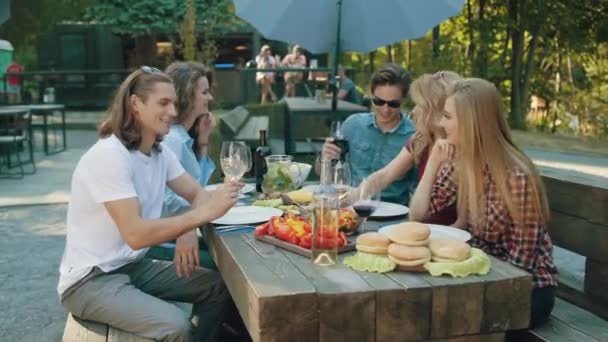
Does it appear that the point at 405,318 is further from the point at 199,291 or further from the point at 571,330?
the point at 199,291

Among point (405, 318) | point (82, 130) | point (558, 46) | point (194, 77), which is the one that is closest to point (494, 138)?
point (405, 318)

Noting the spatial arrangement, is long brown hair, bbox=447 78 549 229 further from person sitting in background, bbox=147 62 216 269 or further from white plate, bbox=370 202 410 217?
person sitting in background, bbox=147 62 216 269

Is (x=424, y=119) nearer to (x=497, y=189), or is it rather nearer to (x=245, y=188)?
(x=497, y=189)

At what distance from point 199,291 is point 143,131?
2.60 feet

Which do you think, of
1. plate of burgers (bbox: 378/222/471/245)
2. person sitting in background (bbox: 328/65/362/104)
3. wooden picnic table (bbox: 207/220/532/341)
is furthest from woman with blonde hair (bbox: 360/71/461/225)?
person sitting in background (bbox: 328/65/362/104)

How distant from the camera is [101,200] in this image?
2.44 m

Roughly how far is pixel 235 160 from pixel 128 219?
26.8 inches

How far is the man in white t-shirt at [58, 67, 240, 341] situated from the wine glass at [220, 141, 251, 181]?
27 cm

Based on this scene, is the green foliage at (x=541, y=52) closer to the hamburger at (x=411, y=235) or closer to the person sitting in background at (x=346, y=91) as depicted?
the person sitting in background at (x=346, y=91)

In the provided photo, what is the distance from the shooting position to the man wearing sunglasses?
12.3 ft

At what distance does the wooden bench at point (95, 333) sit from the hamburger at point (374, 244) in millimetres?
922

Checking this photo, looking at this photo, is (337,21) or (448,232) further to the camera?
(337,21)

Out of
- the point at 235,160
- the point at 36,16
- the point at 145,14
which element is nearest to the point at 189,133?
the point at 235,160

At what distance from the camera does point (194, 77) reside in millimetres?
3615
